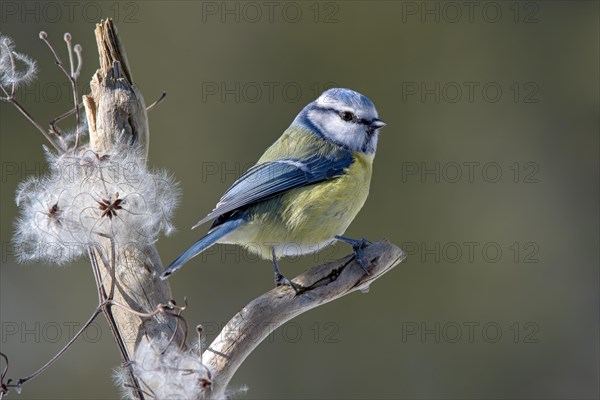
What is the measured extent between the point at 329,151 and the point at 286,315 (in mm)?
454

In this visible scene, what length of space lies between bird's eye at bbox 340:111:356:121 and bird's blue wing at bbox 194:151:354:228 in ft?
0.26

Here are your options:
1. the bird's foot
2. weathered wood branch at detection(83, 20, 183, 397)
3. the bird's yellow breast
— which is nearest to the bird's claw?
the bird's foot

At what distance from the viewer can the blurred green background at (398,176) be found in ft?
9.18

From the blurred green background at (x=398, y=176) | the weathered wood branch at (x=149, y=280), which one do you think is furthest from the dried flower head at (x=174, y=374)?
the blurred green background at (x=398, y=176)

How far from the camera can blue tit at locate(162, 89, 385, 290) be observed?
1606 millimetres

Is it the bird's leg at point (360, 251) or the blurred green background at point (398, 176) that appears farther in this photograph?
the blurred green background at point (398, 176)

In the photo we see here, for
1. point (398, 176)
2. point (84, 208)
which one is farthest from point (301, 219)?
point (398, 176)

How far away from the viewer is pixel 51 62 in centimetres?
275

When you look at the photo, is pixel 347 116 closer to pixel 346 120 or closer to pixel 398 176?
pixel 346 120

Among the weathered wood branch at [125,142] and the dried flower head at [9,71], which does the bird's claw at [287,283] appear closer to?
the weathered wood branch at [125,142]

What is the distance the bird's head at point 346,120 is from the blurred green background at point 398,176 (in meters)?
1.04

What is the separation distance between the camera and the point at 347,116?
68.9 inches

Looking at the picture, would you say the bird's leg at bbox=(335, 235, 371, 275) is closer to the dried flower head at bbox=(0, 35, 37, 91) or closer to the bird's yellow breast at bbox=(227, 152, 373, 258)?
the bird's yellow breast at bbox=(227, 152, 373, 258)

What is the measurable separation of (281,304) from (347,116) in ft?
1.71
